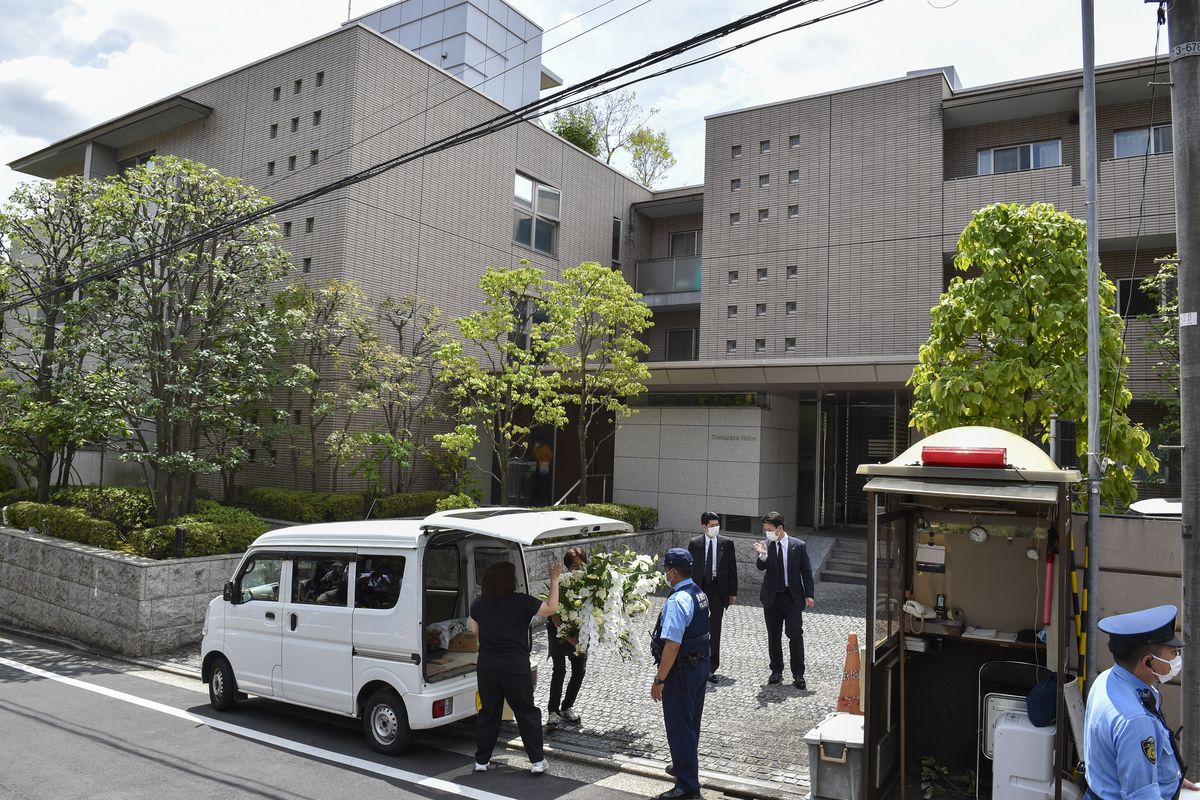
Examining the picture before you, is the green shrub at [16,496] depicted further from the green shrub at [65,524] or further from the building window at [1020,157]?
the building window at [1020,157]

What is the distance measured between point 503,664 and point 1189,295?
554 centimetres

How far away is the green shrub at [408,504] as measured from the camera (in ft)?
54.6

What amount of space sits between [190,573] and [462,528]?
665cm

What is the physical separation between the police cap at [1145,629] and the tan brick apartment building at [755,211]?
10974mm

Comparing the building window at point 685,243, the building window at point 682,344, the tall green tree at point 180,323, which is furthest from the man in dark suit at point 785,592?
the building window at point 685,243

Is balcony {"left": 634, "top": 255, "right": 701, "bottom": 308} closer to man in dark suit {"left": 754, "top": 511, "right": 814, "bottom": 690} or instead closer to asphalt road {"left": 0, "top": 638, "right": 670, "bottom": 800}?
man in dark suit {"left": 754, "top": 511, "right": 814, "bottom": 690}

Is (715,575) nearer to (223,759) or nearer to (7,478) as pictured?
(223,759)

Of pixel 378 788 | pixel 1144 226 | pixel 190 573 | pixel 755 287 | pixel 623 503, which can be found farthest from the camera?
pixel 755 287

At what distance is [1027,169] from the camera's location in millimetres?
18109

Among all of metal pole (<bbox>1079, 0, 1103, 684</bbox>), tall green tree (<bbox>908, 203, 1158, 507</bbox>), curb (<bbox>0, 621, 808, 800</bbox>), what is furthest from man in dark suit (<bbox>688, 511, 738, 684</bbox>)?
metal pole (<bbox>1079, 0, 1103, 684</bbox>)

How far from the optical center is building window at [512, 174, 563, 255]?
73.9 ft

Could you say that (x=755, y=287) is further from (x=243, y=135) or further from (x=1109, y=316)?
(x=243, y=135)

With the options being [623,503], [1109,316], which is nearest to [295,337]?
[623,503]

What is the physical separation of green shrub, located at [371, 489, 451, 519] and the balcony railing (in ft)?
31.4
